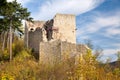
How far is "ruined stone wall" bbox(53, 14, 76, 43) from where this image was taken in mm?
46094

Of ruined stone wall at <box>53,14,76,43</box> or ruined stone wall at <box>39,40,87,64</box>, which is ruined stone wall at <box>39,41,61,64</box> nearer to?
ruined stone wall at <box>39,40,87,64</box>

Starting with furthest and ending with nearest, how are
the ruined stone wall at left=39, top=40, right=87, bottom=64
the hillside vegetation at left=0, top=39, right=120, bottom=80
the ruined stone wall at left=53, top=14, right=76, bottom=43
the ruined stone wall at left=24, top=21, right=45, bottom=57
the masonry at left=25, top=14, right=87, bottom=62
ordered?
the ruined stone wall at left=53, top=14, right=76, bottom=43 → the ruined stone wall at left=24, top=21, right=45, bottom=57 → the masonry at left=25, top=14, right=87, bottom=62 → the ruined stone wall at left=39, top=40, right=87, bottom=64 → the hillside vegetation at left=0, top=39, right=120, bottom=80

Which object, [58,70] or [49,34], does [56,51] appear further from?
[58,70]

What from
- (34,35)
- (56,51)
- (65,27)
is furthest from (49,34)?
(56,51)

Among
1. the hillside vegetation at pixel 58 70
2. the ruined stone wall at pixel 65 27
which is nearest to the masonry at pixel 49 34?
the ruined stone wall at pixel 65 27

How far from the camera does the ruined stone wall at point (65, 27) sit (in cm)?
4609

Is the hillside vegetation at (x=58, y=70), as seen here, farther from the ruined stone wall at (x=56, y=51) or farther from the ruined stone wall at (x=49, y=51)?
the ruined stone wall at (x=56, y=51)

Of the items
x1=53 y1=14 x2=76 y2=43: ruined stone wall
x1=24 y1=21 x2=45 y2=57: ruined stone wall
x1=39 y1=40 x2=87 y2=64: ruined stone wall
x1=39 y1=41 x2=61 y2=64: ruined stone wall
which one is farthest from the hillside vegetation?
x1=53 y1=14 x2=76 y2=43: ruined stone wall

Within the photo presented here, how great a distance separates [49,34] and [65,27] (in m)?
2.07

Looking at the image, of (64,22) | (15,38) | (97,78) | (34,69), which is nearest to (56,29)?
(64,22)

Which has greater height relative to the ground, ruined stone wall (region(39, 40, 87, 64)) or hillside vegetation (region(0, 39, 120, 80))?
ruined stone wall (region(39, 40, 87, 64))

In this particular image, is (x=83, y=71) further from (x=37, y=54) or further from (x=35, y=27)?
(x=35, y=27)

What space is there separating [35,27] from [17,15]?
402 cm

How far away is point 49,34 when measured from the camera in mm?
45688
